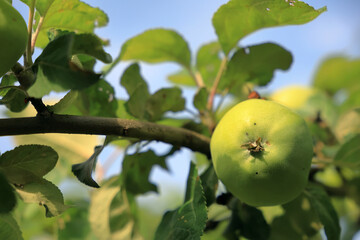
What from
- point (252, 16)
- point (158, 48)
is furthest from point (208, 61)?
point (252, 16)

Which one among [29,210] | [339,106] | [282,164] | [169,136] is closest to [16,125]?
[169,136]

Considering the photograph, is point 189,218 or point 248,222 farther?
point 248,222

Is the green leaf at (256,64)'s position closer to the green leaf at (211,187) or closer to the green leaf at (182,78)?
the green leaf at (211,187)

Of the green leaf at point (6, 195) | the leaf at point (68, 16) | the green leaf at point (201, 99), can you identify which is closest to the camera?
the green leaf at point (6, 195)

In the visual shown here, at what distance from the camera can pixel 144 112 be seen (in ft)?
3.75

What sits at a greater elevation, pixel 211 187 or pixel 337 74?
pixel 211 187

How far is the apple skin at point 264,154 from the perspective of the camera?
839 millimetres

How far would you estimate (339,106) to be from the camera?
2.02m

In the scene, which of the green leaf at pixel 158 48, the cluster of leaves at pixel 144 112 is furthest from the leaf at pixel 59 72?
the green leaf at pixel 158 48

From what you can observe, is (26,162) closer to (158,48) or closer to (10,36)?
(10,36)

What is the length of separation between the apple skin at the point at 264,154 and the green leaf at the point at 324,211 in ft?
0.75

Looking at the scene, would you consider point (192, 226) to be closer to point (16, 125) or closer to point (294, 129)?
point (294, 129)

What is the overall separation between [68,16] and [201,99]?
1.38ft

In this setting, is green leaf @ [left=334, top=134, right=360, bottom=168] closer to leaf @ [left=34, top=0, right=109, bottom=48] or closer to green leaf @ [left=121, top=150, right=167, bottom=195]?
green leaf @ [left=121, top=150, right=167, bottom=195]
